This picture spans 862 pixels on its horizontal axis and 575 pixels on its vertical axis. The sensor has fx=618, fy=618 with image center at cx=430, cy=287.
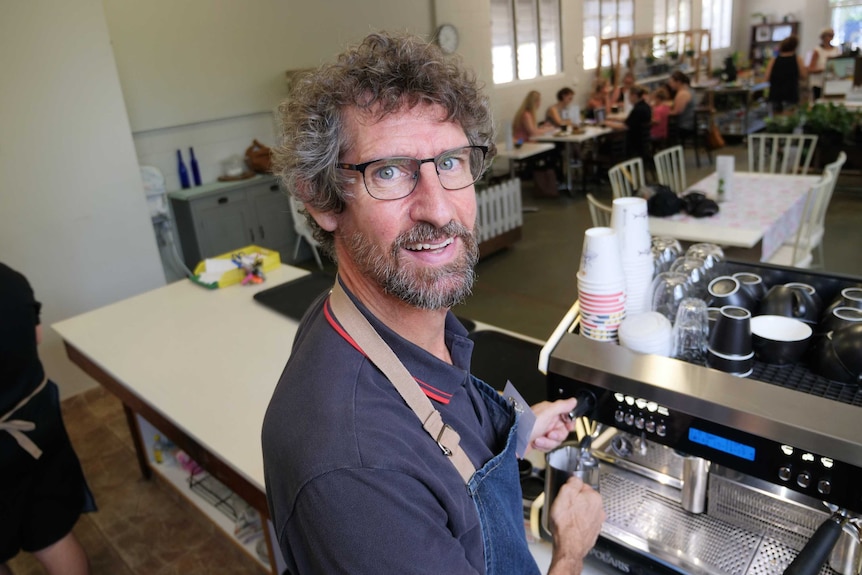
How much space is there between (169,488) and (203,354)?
1045 mm

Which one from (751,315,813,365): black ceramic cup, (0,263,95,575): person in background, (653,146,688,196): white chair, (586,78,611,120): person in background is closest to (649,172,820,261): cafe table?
(653,146,688,196): white chair

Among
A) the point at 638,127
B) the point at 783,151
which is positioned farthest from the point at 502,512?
the point at 638,127

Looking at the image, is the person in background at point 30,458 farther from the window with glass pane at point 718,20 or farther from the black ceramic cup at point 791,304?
the window with glass pane at point 718,20

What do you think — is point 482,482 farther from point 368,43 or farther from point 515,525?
point 368,43

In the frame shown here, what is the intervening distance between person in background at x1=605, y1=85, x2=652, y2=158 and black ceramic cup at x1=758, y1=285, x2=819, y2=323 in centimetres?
685

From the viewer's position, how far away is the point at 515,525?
1.02 m

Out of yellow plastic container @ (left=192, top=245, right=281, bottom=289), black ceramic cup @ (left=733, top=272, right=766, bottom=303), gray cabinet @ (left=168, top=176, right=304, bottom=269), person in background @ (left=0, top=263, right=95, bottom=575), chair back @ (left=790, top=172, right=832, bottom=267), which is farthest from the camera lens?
gray cabinet @ (left=168, top=176, right=304, bottom=269)

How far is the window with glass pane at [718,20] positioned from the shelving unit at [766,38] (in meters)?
0.54

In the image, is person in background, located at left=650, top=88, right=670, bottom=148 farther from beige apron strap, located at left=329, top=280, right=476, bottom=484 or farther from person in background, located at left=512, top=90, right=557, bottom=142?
beige apron strap, located at left=329, top=280, right=476, bottom=484

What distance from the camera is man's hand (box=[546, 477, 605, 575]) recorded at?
40.8 inches

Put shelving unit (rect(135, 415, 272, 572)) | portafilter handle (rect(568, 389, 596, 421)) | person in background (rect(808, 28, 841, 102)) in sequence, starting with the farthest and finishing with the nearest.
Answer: person in background (rect(808, 28, 841, 102))
shelving unit (rect(135, 415, 272, 572))
portafilter handle (rect(568, 389, 596, 421))

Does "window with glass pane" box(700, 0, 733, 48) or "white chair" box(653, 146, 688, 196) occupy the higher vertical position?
"window with glass pane" box(700, 0, 733, 48)

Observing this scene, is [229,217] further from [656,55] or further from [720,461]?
[656,55]

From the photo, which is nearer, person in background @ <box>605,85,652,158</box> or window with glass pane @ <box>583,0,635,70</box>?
person in background @ <box>605,85,652,158</box>
